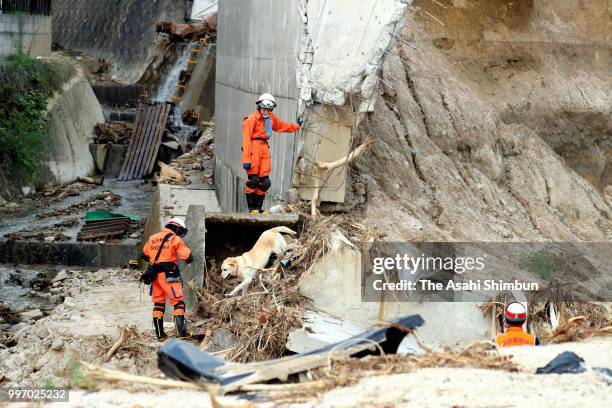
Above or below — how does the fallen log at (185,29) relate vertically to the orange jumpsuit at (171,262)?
above

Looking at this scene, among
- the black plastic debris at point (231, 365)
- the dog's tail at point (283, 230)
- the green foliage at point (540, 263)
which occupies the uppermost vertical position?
the dog's tail at point (283, 230)

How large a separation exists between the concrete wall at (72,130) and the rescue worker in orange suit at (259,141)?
12538 millimetres

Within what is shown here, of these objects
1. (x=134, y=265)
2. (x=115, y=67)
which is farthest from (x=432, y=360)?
(x=115, y=67)

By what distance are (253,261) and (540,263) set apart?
5202 millimetres

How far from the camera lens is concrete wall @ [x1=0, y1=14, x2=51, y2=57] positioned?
2606 centimetres

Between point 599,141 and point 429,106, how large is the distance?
566 cm

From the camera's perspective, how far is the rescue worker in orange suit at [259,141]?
12.6m

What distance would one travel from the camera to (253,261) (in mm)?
11398

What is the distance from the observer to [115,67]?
3384 centimetres

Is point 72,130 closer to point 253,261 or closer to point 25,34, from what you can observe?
point 25,34

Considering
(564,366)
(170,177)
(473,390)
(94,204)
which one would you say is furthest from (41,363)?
(94,204)

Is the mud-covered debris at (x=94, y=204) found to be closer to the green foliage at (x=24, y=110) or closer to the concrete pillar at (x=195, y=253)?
the green foliage at (x=24, y=110)

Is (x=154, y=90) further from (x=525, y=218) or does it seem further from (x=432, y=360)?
(x=432, y=360)

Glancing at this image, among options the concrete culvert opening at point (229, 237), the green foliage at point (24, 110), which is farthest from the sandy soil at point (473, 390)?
the green foliage at point (24, 110)
